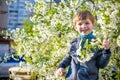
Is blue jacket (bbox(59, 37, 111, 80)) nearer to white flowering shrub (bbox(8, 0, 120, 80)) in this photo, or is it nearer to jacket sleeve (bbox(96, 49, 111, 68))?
jacket sleeve (bbox(96, 49, 111, 68))

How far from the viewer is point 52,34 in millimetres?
4613

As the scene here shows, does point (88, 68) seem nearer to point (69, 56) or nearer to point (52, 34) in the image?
point (69, 56)

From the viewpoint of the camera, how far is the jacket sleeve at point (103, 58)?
3.12m

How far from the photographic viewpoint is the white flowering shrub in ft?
14.4

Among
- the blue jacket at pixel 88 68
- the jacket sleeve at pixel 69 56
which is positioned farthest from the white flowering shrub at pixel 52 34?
the blue jacket at pixel 88 68

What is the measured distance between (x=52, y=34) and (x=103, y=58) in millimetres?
1520

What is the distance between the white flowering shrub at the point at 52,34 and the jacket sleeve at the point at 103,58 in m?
0.91

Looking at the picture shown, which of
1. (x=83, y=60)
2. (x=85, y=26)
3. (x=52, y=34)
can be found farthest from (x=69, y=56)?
(x=52, y=34)

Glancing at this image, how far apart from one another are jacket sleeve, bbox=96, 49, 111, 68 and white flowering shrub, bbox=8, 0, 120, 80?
910 mm

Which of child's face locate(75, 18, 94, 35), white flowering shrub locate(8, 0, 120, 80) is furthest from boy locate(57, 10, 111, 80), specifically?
white flowering shrub locate(8, 0, 120, 80)

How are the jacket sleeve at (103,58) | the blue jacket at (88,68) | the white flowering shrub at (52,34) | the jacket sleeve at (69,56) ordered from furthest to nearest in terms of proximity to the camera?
the white flowering shrub at (52,34), the jacket sleeve at (69,56), the blue jacket at (88,68), the jacket sleeve at (103,58)

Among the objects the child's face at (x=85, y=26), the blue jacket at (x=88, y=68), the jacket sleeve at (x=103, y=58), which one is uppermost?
the child's face at (x=85, y=26)

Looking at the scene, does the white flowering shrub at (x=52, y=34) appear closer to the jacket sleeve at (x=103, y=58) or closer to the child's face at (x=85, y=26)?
the child's face at (x=85, y=26)

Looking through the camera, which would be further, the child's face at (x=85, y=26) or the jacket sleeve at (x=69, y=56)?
the jacket sleeve at (x=69, y=56)
